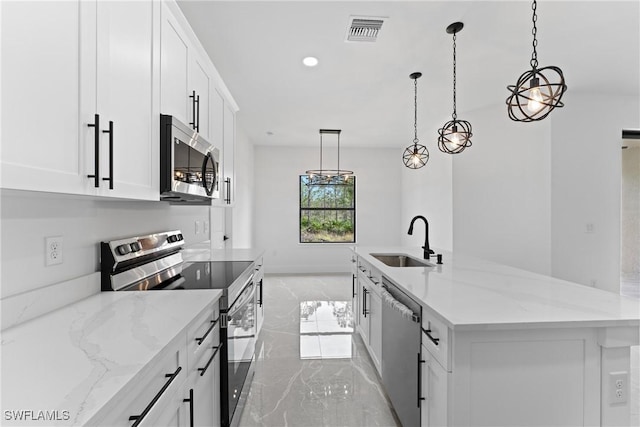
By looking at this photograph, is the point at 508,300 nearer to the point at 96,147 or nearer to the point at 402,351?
the point at 402,351

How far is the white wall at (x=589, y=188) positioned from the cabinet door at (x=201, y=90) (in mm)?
4150

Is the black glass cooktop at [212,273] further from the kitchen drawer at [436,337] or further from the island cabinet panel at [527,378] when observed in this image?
the island cabinet panel at [527,378]

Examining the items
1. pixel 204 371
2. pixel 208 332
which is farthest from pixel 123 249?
pixel 204 371

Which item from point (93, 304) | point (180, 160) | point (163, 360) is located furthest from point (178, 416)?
point (180, 160)

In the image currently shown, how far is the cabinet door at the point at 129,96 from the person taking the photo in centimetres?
117

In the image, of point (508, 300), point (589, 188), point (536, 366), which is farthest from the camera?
point (589, 188)

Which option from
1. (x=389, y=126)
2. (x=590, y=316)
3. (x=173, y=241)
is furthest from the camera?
(x=389, y=126)

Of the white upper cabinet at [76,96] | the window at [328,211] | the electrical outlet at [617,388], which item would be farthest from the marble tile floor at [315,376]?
the window at [328,211]

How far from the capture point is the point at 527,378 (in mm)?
1295

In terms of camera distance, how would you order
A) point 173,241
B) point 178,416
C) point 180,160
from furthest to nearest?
point 173,241
point 180,160
point 178,416

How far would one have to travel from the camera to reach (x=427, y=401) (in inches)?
59.9

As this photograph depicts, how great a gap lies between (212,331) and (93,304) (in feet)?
1.65

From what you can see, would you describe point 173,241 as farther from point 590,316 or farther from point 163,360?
point 590,316

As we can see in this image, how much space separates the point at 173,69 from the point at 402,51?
6.60 ft
